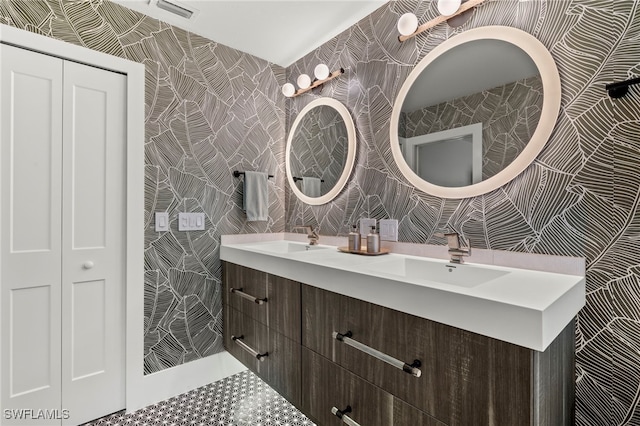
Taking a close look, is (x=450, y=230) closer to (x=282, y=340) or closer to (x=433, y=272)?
(x=433, y=272)

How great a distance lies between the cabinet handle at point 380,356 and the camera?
1.00m

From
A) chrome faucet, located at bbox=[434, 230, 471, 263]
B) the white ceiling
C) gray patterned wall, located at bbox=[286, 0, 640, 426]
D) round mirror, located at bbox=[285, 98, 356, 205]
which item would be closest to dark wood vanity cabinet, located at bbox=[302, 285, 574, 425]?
gray patterned wall, located at bbox=[286, 0, 640, 426]

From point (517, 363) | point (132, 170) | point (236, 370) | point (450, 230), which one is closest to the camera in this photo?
point (517, 363)

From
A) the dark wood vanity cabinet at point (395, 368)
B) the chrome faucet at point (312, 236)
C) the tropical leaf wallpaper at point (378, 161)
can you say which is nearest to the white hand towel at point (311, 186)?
the tropical leaf wallpaper at point (378, 161)

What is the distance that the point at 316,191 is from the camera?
2.31 metres

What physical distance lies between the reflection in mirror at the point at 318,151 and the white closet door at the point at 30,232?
146cm

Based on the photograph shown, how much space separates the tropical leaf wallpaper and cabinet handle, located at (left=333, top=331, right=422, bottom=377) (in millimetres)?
707

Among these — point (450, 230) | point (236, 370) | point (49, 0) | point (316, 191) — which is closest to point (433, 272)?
point (450, 230)

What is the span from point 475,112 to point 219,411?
2.15 meters

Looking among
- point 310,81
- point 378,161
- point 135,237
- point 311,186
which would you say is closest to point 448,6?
point 378,161

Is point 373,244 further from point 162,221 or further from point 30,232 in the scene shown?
point 30,232

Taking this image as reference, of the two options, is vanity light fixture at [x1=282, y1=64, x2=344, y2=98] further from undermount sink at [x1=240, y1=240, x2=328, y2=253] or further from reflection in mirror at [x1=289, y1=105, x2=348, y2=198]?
undermount sink at [x1=240, y1=240, x2=328, y2=253]

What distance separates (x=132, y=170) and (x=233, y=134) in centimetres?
73

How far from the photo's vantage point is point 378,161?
1.89 metres
